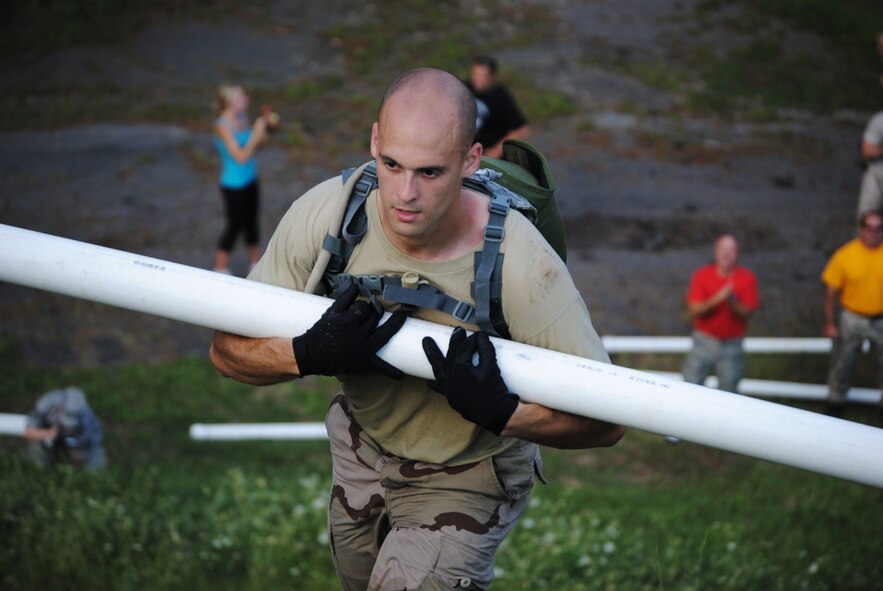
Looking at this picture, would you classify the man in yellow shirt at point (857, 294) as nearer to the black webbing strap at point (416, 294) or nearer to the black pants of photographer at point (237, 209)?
the black pants of photographer at point (237, 209)

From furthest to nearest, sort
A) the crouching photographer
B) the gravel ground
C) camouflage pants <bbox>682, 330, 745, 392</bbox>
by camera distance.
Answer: the gravel ground
camouflage pants <bbox>682, 330, 745, 392</bbox>
the crouching photographer

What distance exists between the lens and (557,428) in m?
3.31

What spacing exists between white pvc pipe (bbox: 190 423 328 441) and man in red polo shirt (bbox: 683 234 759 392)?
2.90 metres

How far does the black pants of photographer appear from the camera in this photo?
1028cm

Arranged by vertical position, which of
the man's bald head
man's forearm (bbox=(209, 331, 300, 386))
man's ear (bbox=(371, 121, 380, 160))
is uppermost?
the man's bald head

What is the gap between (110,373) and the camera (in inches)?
358

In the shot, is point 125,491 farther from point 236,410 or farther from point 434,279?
point 434,279

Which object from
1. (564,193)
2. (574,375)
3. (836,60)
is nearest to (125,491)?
(574,375)

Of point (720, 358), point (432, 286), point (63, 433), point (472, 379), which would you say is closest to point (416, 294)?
point (432, 286)

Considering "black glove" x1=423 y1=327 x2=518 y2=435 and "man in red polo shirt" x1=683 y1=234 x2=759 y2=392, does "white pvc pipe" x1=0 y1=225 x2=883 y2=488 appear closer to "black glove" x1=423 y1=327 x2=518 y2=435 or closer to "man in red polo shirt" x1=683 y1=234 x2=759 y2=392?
"black glove" x1=423 y1=327 x2=518 y2=435

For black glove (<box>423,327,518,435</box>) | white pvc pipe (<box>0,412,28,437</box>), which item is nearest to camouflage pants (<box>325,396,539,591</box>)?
black glove (<box>423,327,518,435</box>)

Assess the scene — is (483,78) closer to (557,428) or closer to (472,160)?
(472,160)

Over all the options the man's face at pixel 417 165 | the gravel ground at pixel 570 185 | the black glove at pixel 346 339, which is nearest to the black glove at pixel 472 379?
the black glove at pixel 346 339

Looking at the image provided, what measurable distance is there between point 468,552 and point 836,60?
14765mm
